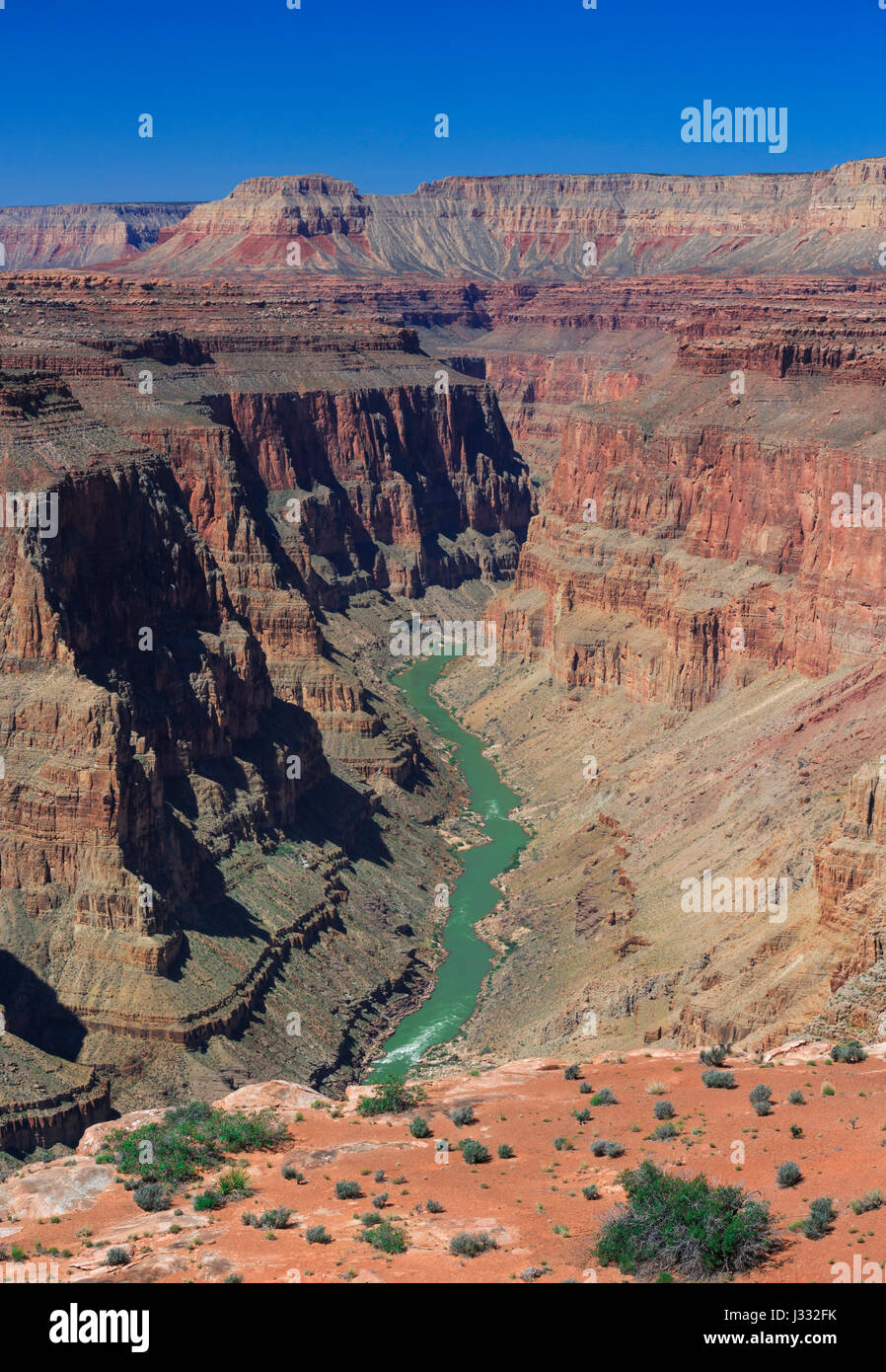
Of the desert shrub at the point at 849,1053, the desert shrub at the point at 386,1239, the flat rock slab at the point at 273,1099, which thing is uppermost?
the desert shrub at the point at 849,1053

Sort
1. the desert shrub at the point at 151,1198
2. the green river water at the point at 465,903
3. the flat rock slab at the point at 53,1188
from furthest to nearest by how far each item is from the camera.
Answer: the green river water at the point at 465,903 < the flat rock slab at the point at 53,1188 < the desert shrub at the point at 151,1198

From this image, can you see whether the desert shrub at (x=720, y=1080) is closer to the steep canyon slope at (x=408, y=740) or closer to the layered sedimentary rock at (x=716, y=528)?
the steep canyon slope at (x=408, y=740)

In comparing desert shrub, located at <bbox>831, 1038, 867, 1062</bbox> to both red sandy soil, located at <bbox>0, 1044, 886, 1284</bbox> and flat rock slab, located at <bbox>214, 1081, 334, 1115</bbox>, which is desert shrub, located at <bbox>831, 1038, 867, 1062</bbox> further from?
flat rock slab, located at <bbox>214, 1081, 334, 1115</bbox>

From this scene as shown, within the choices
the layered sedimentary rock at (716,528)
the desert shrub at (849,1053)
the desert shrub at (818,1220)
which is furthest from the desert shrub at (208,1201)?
the layered sedimentary rock at (716,528)

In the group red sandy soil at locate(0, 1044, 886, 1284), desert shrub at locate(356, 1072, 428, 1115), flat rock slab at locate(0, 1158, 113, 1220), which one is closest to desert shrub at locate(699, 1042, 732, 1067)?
red sandy soil at locate(0, 1044, 886, 1284)

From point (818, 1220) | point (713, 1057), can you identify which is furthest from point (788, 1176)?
point (713, 1057)
